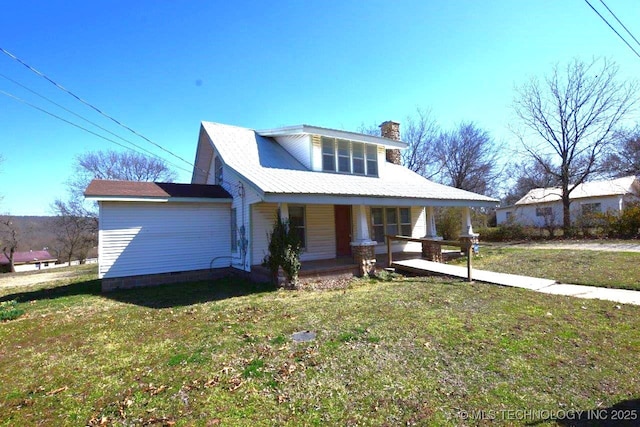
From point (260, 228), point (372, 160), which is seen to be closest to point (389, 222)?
point (372, 160)

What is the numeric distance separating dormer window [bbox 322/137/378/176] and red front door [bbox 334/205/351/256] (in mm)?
1674

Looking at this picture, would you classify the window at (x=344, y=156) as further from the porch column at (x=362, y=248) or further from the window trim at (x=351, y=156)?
the porch column at (x=362, y=248)

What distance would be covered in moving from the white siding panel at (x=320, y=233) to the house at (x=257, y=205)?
4 centimetres

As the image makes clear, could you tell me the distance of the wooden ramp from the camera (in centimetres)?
823

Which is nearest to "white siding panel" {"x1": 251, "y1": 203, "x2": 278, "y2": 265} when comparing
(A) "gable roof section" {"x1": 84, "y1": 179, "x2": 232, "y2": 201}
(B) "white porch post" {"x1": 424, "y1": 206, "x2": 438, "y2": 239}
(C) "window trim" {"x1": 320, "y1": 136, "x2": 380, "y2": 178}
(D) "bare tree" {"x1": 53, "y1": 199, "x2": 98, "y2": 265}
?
(A) "gable roof section" {"x1": 84, "y1": 179, "x2": 232, "y2": 201}

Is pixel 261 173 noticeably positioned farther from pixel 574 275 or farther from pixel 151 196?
pixel 574 275

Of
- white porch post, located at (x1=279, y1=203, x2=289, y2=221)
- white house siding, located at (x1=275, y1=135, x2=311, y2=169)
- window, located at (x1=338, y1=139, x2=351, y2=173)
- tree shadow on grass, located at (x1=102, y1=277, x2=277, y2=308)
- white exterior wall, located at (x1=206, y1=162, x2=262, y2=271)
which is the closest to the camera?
tree shadow on grass, located at (x1=102, y1=277, x2=277, y2=308)

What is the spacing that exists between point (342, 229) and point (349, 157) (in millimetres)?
3130

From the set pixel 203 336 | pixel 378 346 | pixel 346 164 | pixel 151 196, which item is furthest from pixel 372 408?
pixel 346 164

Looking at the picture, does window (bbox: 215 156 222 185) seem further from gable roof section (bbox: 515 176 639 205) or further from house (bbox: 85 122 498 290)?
gable roof section (bbox: 515 176 639 205)

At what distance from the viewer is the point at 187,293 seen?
908 centimetres

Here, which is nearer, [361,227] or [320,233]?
[361,227]

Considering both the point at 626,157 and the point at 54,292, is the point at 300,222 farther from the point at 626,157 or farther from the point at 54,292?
the point at 626,157

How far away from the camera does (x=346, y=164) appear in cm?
1355
